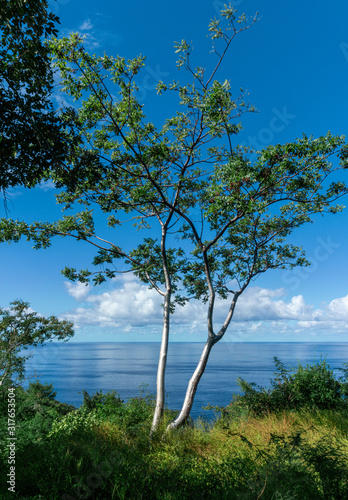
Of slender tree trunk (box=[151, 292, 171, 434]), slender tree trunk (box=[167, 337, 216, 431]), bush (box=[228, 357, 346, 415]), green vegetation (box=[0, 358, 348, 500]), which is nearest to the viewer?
green vegetation (box=[0, 358, 348, 500])

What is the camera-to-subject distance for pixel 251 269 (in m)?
11.4

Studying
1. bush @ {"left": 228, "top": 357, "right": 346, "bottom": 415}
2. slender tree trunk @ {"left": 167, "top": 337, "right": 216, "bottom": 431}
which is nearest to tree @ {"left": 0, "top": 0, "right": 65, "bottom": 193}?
slender tree trunk @ {"left": 167, "top": 337, "right": 216, "bottom": 431}

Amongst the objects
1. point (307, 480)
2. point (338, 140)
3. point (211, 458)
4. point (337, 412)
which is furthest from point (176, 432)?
point (338, 140)

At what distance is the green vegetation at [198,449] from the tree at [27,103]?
460cm

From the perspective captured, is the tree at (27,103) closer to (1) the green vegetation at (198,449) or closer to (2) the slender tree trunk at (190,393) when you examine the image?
(1) the green vegetation at (198,449)

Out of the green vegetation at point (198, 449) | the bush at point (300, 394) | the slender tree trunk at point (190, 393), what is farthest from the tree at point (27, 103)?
the bush at point (300, 394)

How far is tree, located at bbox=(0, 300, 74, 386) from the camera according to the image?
12195 millimetres

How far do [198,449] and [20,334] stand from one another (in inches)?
335

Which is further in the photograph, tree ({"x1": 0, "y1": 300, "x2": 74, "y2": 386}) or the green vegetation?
tree ({"x1": 0, "y1": 300, "x2": 74, "y2": 386})

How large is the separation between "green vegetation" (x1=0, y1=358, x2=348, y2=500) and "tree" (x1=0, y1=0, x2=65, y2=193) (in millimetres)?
4598

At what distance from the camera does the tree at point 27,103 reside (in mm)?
5246

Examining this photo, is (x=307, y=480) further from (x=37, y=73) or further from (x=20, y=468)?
(x=37, y=73)

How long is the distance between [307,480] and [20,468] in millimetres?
3706

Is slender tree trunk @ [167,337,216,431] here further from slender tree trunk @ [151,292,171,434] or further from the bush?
the bush
